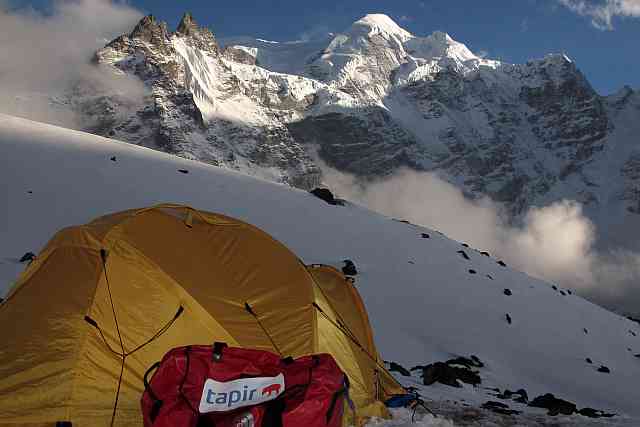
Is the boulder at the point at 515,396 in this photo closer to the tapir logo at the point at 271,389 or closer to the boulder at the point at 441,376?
the boulder at the point at 441,376

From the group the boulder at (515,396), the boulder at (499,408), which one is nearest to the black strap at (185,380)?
the boulder at (499,408)

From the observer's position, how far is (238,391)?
15.8ft

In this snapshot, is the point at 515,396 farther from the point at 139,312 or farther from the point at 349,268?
the point at 139,312

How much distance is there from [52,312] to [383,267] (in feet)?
63.1

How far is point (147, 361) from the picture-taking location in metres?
6.44

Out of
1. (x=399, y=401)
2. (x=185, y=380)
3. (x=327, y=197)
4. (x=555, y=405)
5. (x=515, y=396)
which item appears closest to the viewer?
(x=185, y=380)

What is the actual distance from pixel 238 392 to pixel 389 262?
21063 mm

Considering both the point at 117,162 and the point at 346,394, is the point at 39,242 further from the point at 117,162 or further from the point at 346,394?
the point at 346,394

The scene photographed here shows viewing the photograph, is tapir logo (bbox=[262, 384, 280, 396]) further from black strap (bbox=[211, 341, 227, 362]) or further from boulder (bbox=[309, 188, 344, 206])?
boulder (bbox=[309, 188, 344, 206])

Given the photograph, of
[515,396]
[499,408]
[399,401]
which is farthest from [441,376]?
[399,401]

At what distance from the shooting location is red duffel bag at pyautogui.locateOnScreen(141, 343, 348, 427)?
469 cm

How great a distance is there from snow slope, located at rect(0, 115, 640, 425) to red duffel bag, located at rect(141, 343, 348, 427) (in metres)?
7.71

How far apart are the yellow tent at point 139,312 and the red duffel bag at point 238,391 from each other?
1.54 m

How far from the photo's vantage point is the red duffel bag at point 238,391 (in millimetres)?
4691
